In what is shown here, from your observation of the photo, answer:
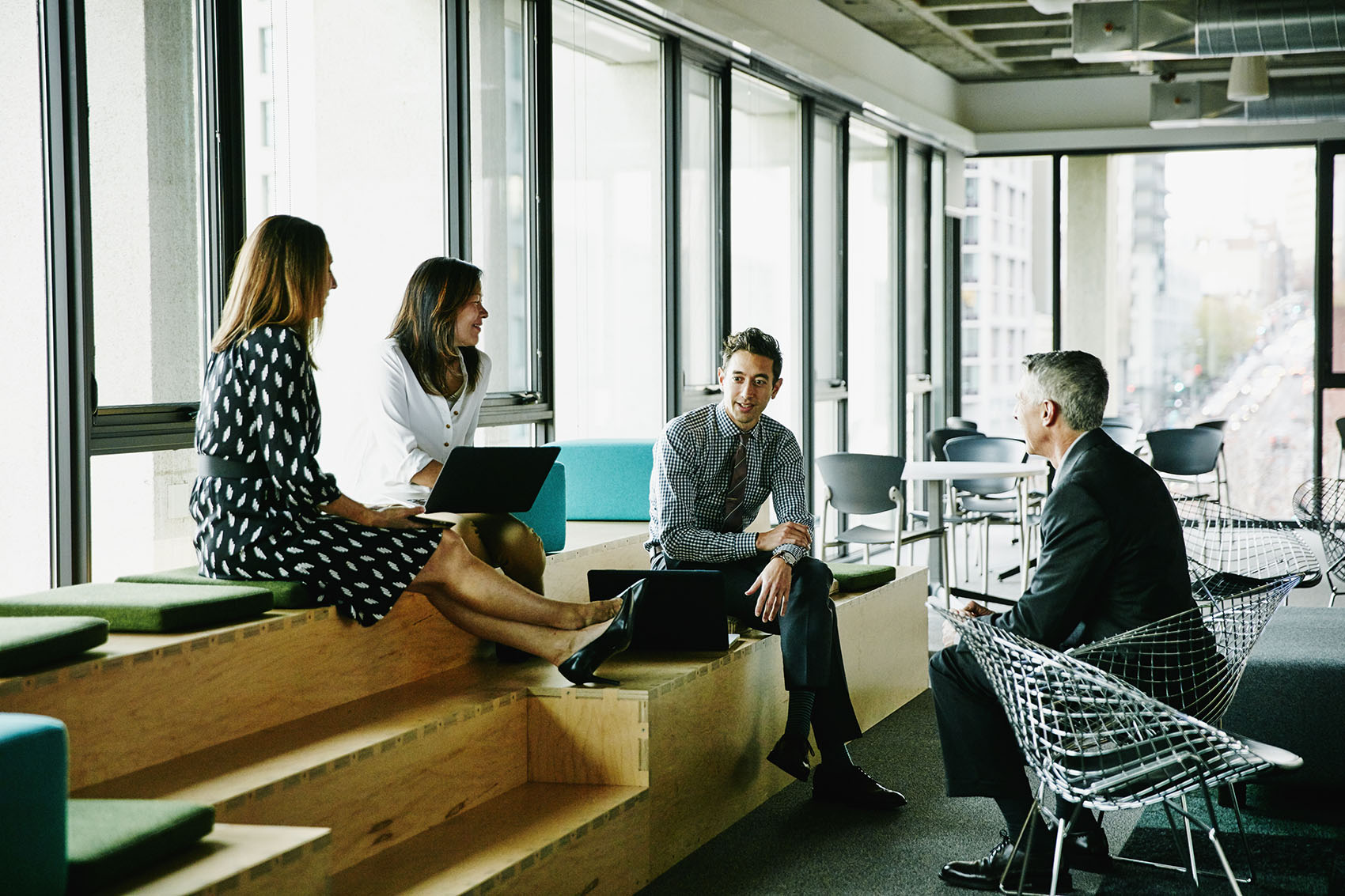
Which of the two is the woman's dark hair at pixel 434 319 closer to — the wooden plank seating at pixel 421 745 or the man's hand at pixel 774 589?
the wooden plank seating at pixel 421 745

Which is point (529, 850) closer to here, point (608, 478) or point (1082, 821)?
point (1082, 821)

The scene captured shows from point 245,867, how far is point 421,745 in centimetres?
90

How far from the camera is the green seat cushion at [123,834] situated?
6.71ft

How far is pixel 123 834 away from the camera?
215 cm

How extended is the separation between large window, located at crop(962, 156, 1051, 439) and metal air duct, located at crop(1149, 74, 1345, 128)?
1.77 m

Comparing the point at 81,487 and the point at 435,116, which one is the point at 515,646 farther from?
the point at 435,116

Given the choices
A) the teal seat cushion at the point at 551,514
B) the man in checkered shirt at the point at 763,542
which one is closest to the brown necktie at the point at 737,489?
the man in checkered shirt at the point at 763,542

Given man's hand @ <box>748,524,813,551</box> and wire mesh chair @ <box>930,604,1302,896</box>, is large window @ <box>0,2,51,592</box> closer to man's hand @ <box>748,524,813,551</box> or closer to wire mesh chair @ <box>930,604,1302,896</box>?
man's hand @ <box>748,524,813,551</box>

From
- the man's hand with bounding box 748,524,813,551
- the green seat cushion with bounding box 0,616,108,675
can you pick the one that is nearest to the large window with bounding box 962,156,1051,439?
the man's hand with bounding box 748,524,813,551

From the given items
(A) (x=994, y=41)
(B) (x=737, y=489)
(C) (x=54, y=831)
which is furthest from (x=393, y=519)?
(A) (x=994, y=41)

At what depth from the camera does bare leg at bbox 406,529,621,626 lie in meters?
3.47

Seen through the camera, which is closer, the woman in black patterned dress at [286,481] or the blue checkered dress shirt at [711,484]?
the woman in black patterned dress at [286,481]

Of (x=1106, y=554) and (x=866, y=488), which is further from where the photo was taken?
(x=866, y=488)

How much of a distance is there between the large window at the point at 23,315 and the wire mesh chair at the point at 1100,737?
2.39m
